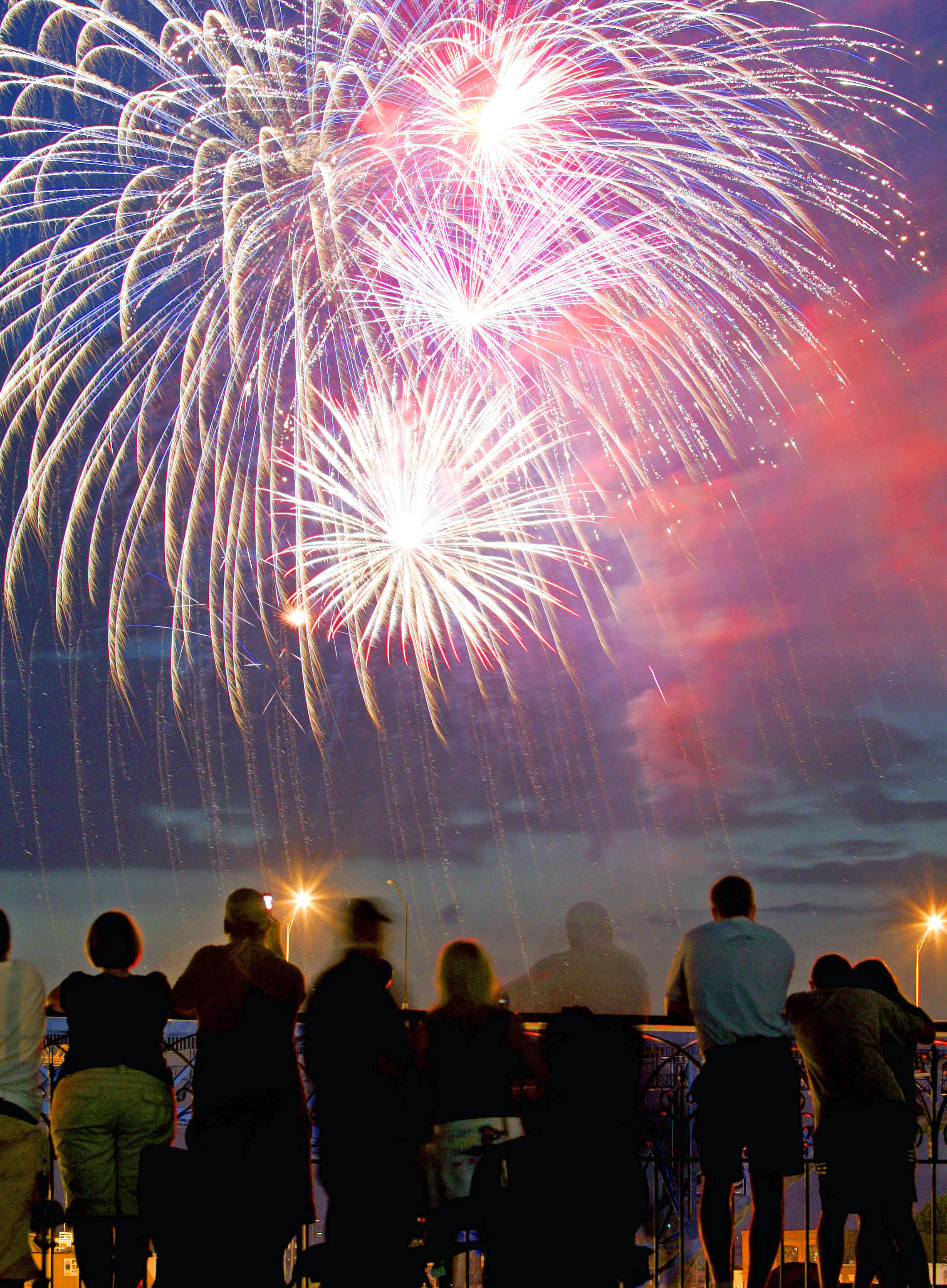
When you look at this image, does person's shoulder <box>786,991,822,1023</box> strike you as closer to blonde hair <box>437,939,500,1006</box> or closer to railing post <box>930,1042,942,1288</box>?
railing post <box>930,1042,942,1288</box>

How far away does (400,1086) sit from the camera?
4551 mm

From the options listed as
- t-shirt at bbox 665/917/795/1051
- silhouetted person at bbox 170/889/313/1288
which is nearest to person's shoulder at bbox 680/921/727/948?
t-shirt at bbox 665/917/795/1051

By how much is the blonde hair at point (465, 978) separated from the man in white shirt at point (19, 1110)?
1690 mm

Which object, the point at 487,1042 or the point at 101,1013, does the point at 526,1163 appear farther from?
the point at 101,1013

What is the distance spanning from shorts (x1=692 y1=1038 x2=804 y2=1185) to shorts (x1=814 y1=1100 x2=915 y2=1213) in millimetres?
163

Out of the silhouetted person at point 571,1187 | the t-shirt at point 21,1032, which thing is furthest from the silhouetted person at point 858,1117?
the t-shirt at point 21,1032

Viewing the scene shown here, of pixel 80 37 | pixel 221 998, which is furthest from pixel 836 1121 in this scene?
pixel 80 37

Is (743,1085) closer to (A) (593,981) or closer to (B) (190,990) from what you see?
(A) (593,981)

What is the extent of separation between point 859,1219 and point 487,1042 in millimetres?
1830

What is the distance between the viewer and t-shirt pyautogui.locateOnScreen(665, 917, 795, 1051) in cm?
489

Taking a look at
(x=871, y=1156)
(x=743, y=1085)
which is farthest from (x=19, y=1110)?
(x=871, y=1156)

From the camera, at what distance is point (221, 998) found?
4.79 m

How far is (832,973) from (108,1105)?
3204mm

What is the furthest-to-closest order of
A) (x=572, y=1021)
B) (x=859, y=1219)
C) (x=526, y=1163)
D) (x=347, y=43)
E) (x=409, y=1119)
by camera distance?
(x=347, y=43), (x=859, y=1219), (x=409, y=1119), (x=572, y=1021), (x=526, y=1163)
